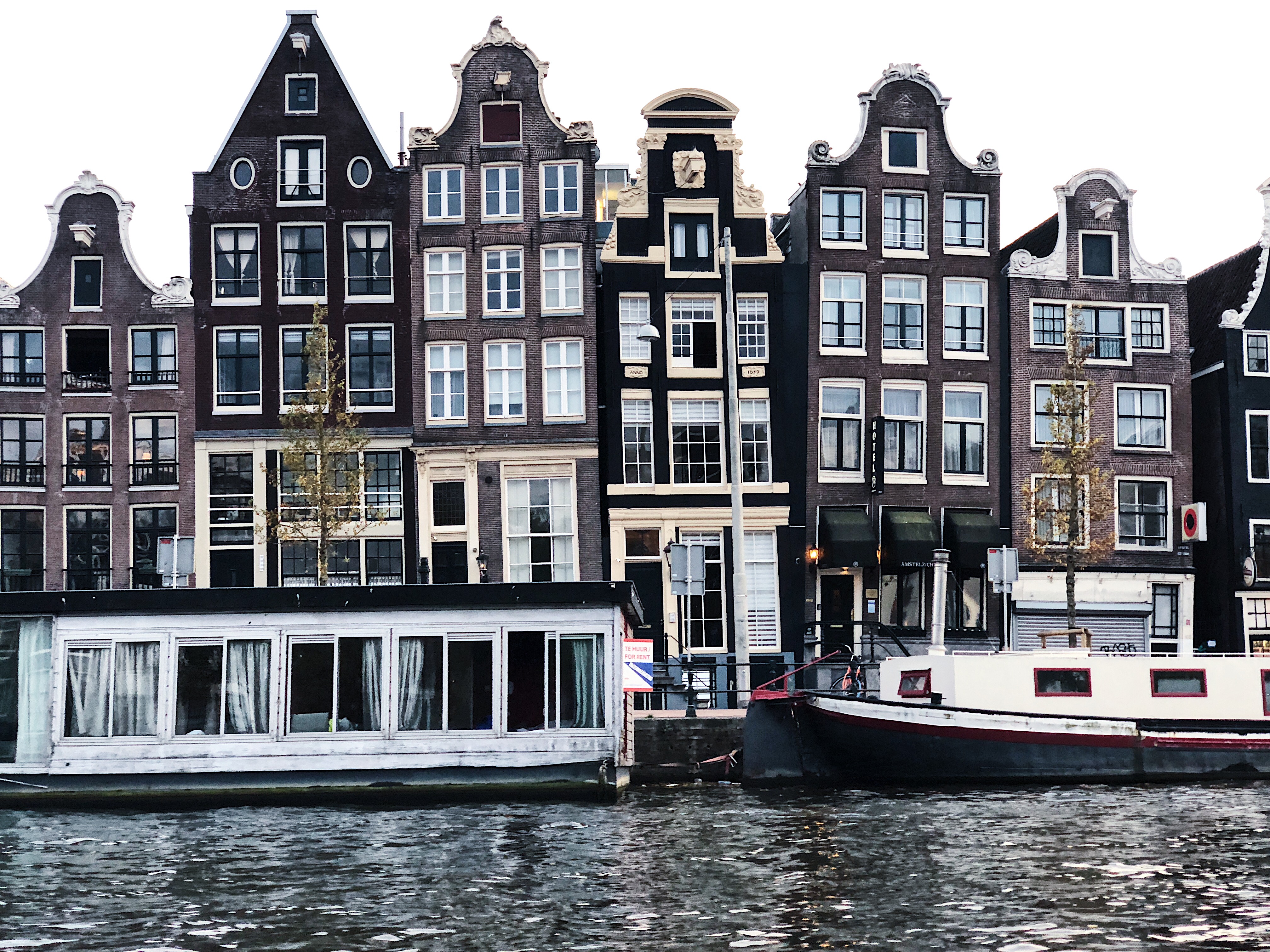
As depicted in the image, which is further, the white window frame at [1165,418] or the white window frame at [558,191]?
the white window frame at [1165,418]

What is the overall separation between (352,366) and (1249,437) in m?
29.7

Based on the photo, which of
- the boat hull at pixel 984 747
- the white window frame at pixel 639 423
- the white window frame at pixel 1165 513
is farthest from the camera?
the white window frame at pixel 1165 513

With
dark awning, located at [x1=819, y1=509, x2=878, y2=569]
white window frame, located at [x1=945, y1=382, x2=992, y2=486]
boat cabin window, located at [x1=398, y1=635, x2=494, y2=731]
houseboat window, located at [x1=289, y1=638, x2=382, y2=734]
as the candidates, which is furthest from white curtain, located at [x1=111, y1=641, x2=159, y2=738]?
white window frame, located at [x1=945, y1=382, x2=992, y2=486]

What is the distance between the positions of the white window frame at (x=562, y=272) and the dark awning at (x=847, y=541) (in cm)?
1040

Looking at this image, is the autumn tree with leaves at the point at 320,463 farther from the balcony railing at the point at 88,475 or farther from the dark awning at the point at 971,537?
the dark awning at the point at 971,537

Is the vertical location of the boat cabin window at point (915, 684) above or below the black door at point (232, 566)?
below

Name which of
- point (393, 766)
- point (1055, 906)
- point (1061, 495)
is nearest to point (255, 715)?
point (393, 766)

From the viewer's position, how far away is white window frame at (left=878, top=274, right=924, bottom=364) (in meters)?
53.0

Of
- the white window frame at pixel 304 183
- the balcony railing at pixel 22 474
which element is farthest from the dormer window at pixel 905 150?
the balcony railing at pixel 22 474

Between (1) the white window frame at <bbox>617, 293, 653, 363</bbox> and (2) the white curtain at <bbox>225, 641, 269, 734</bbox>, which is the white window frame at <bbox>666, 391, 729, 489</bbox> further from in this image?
(2) the white curtain at <bbox>225, 641, 269, 734</bbox>

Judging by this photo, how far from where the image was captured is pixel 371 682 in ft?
108

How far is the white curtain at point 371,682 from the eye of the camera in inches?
1287

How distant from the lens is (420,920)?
19609mm

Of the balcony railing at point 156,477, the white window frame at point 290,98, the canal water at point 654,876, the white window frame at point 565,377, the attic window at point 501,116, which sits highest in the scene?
the white window frame at point 290,98
